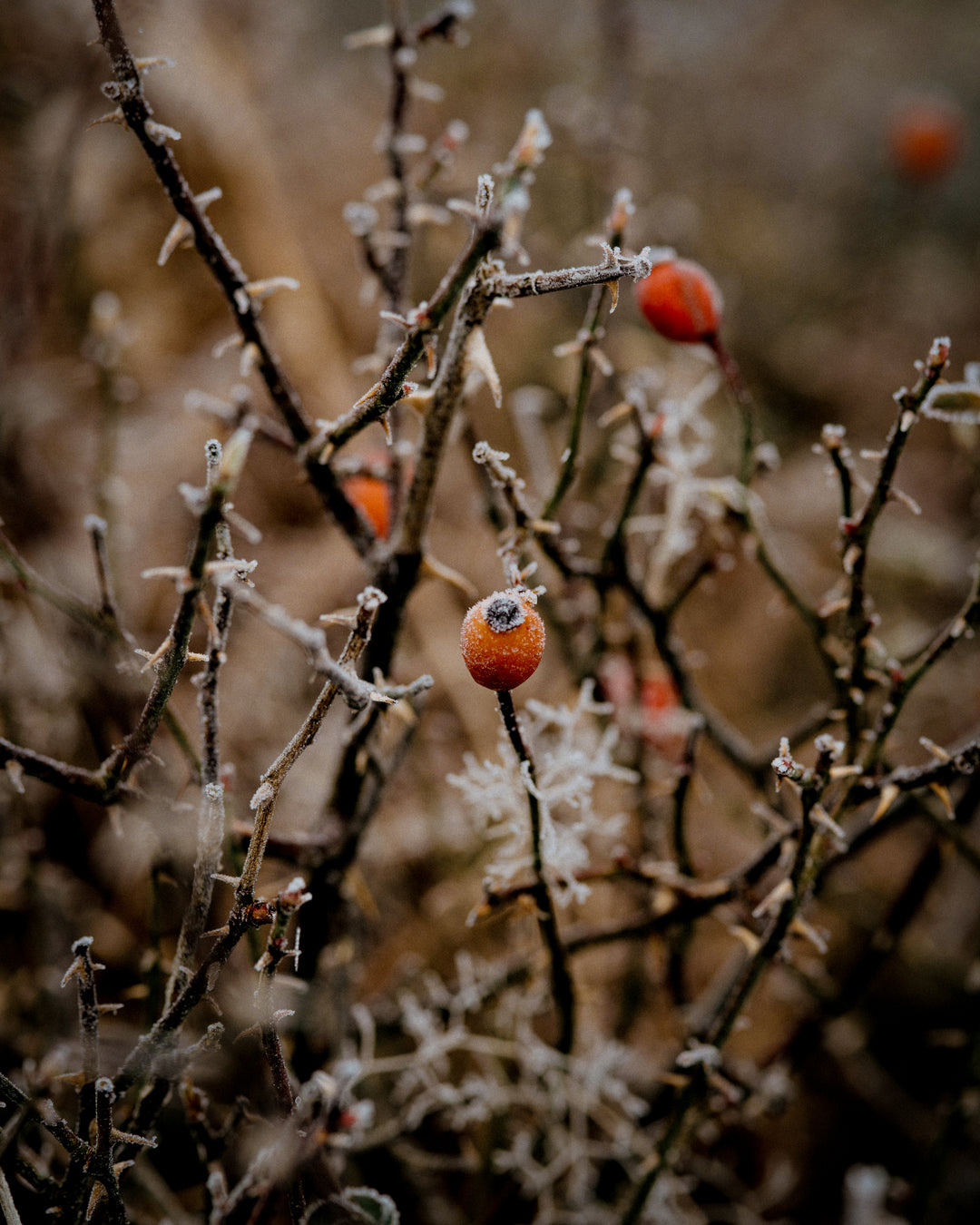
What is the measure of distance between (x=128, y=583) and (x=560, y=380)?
45.7 inches

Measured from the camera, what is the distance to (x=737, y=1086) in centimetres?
101

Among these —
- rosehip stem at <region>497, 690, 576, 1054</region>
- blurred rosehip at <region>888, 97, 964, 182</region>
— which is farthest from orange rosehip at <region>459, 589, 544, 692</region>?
blurred rosehip at <region>888, 97, 964, 182</region>

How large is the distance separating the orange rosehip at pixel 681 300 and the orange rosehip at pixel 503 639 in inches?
16.5

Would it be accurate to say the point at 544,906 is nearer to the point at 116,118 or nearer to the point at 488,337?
the point at 116,118

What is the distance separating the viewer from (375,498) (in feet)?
2.70

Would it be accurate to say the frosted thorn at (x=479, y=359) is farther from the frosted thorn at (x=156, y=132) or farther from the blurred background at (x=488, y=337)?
the blurred background at (x=488, y=337)

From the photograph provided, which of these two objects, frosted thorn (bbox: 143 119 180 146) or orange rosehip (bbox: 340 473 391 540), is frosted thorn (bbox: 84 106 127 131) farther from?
orange rosehip (bbox: 340 473 391 540)

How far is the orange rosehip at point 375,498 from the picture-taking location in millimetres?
820

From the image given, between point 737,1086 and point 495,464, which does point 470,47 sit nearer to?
point 495,464

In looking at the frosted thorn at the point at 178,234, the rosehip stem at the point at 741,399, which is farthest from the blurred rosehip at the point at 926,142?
the frosted thorn at the point at 178,234

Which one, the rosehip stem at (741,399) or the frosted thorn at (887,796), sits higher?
the rosehip stem at (741,399)

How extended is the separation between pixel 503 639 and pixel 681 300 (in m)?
0.46

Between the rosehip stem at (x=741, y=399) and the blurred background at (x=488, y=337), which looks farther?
the blurred background at (x=488, y=337)

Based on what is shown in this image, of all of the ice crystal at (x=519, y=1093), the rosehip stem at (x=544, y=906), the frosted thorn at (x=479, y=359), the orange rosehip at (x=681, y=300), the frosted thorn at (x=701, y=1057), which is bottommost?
the ice crystal at (x=519, y=1093)
